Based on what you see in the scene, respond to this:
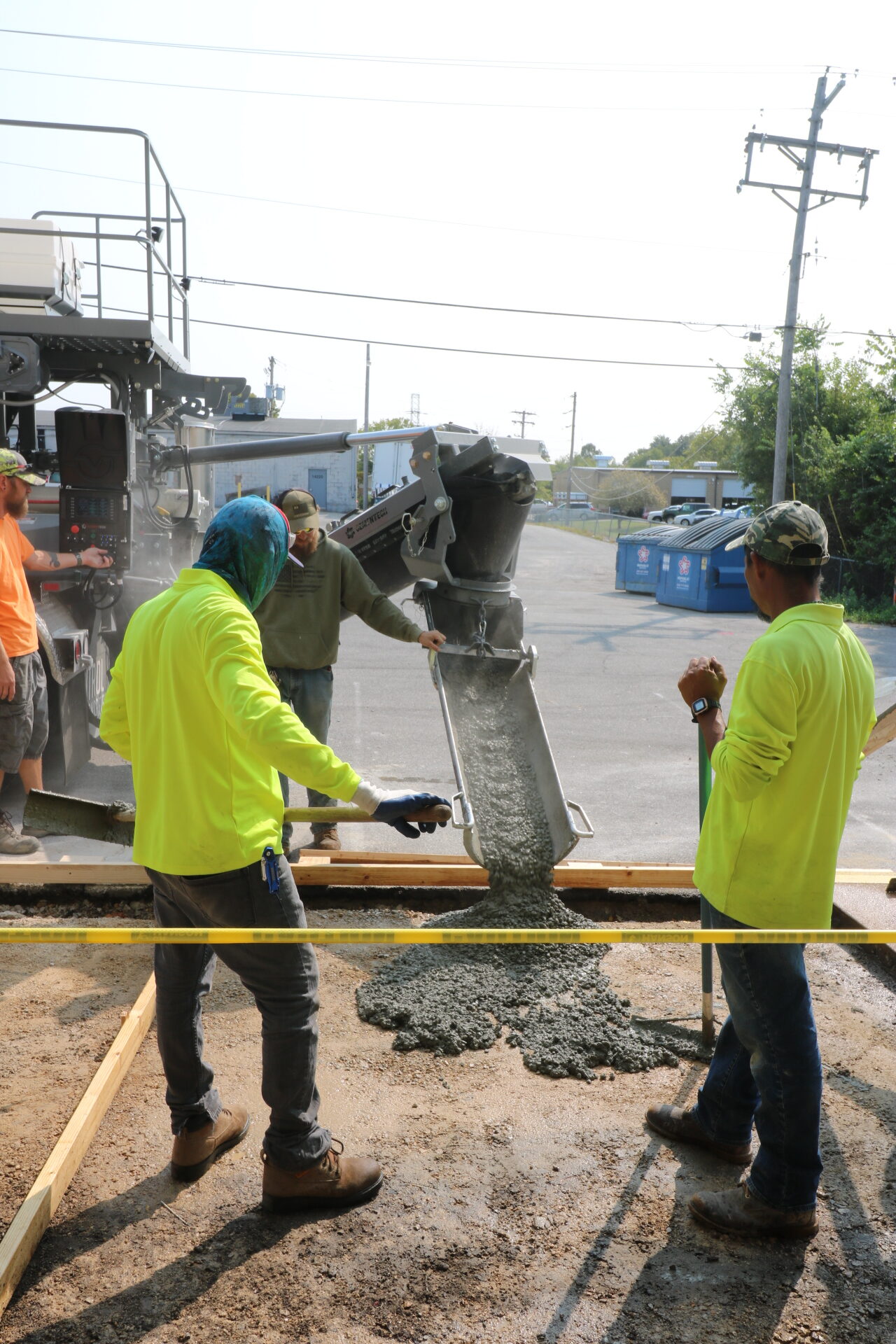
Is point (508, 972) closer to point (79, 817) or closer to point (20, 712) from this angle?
point (79, 817)

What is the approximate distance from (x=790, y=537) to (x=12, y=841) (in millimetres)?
4705

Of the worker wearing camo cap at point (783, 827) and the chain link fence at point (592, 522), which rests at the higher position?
the worker wearing camo cap at point (783, 827)

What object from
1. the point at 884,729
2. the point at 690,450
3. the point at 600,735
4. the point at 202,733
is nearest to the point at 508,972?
Answer: the point at 884,729

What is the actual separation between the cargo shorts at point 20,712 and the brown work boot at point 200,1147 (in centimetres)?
312

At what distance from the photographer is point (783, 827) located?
267cm

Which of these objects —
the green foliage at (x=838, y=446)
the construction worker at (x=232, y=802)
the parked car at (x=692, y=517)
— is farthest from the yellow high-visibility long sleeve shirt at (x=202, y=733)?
the parked car at (x=692, y=517)

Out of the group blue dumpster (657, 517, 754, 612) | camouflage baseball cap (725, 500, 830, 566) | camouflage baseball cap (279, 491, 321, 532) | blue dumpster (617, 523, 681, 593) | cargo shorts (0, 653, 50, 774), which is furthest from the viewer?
blue dumpster (617, 523, 681, 593)

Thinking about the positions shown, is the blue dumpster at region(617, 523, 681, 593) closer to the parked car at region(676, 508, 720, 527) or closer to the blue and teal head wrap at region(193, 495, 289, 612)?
the blue and teal head wrap at region(193, 495, 289, 612)

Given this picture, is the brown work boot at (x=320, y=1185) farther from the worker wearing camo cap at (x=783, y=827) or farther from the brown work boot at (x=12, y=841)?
the brown work boot at (x=12, y=841)

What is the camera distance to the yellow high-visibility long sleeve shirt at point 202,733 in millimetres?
2533

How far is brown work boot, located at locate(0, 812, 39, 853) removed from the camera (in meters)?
5.70

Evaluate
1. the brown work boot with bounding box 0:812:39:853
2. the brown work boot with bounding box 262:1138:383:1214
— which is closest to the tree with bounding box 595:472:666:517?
the brown work boot with bounding box 0:812:39:853

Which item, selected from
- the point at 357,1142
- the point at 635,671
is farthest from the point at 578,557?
the point at 357,1142

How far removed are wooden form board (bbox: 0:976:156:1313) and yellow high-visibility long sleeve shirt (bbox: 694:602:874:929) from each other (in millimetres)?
2023
